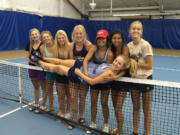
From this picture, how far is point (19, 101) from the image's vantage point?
341cm

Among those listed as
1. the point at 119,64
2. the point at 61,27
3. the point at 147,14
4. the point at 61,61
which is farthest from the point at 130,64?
the point at 61,27

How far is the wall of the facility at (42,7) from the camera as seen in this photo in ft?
30.0

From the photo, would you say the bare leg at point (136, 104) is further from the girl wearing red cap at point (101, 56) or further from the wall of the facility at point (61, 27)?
the wall of the facility at point (61, 27)

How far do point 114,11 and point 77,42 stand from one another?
1217 cm

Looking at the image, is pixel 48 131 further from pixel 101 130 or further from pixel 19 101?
pixel 19 101

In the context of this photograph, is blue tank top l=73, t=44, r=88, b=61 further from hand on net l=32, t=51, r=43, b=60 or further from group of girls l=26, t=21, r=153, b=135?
hand on net l=32, t=51, r=43, b=60

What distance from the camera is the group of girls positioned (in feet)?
6.86

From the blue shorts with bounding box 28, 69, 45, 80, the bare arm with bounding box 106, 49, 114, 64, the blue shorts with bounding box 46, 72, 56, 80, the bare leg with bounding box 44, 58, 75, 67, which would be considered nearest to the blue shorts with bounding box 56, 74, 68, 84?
the blue shorts with bounding box 46, 72, 56, 80

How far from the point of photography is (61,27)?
41.8 feet

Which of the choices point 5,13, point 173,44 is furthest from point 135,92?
point 173,44

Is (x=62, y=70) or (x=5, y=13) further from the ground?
(x=5, y=13)

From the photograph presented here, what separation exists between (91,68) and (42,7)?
10.4 metres

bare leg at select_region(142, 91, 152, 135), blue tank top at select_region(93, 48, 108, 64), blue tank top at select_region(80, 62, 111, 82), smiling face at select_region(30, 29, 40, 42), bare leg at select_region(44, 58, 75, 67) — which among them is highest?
smiling face at select_region(30, 29, 40, 42)

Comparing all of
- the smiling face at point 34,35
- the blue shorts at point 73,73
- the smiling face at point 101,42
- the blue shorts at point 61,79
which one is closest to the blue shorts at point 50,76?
the blue shorts at point 61,79
